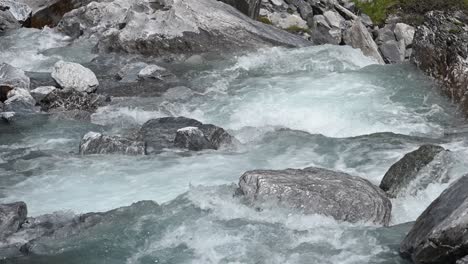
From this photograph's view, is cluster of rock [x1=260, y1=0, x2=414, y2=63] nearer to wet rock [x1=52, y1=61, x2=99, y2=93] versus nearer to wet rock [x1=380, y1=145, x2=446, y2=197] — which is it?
wet rock [x1=52, y1=61, x2=99, y2=93]

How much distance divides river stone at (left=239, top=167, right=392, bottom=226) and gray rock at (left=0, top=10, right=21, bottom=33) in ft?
56.5

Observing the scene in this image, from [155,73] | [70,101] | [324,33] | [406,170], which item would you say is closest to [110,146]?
[70,101]

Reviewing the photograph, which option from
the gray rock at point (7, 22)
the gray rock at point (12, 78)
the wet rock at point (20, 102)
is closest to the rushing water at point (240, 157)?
A: the wet rock at point (20, 102)

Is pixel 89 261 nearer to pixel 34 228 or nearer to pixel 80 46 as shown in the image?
pixel 34 228

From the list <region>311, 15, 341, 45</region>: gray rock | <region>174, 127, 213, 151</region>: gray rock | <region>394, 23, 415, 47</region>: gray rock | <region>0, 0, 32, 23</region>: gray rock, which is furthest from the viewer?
<region>0, 0, 32, 23</region>: gray rock

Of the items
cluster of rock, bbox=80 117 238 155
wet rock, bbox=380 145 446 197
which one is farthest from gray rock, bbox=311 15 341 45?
wet rock, bbox=380 145 446 197

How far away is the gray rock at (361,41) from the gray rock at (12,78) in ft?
34.6

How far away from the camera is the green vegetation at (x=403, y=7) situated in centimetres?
2850

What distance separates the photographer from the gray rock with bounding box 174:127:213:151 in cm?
1296

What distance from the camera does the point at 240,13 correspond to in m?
22.8

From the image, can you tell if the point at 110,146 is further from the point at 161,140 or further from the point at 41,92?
the point at 41,92

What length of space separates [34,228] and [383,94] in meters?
9.61

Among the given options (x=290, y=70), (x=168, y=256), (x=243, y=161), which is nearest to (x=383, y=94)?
(x=290, y=70)

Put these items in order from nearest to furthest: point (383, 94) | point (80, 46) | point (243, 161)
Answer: point (243, 161), point (383, 94), point (80, 46)
